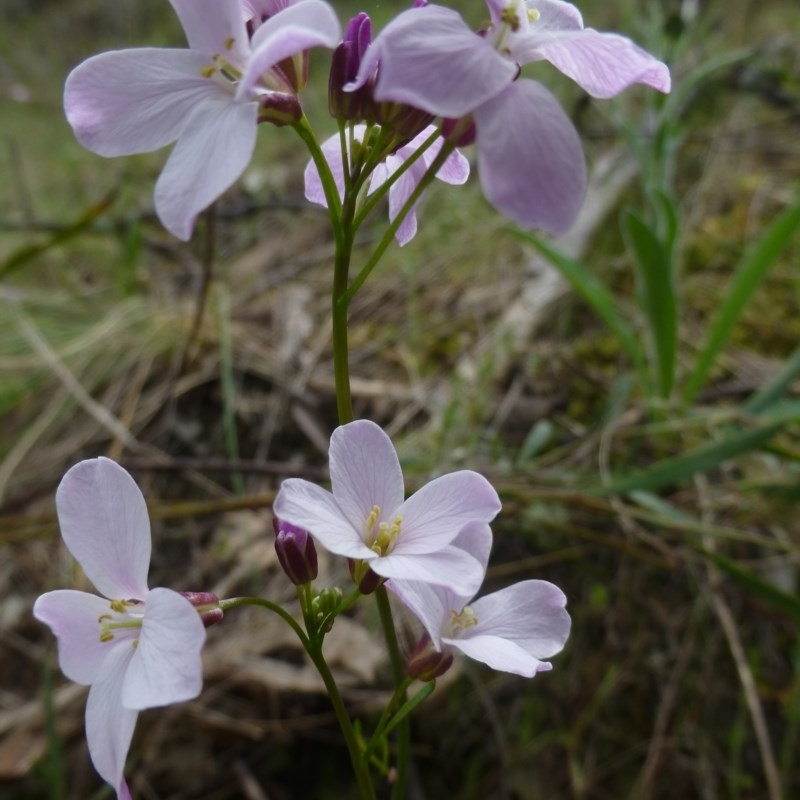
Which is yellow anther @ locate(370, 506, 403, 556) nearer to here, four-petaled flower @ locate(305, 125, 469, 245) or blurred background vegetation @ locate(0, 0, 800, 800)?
four-petaled flower @ locate(305, 125, 469, 245)


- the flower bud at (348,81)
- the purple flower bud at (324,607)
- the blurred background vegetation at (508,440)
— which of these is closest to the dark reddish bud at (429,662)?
the purple flower bud at (324,607)

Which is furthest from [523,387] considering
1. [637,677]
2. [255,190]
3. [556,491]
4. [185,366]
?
[255,190]

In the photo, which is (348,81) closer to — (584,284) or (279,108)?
(279,108)

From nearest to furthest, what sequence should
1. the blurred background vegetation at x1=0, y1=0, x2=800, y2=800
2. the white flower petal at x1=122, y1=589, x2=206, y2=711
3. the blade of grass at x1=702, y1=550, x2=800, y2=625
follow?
the white flower petal at x1=122, y1=589, x2=206, y2=711, the blade of grass at x1=702, y1=550, x2=800, y2=625, the blurred background vegetation at x1=0, y1=0, x2=800, y2=800

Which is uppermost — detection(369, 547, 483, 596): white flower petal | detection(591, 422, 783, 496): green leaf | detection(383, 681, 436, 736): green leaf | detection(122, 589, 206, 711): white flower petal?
detection(369, 547, 483, 596): white flower petal

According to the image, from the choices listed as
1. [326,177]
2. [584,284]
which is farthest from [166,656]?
[584,284]

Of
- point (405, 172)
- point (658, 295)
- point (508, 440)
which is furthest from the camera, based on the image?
point (508, 440)

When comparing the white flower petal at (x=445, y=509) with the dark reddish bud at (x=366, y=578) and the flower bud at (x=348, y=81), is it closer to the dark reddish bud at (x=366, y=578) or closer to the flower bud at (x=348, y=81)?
the dark reddish bud at (x=366, y=578)

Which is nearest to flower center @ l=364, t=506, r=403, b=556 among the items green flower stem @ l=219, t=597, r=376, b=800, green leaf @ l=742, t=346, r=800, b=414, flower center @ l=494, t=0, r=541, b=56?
green flower stem @ l=219, t=597, r=376, b=800
